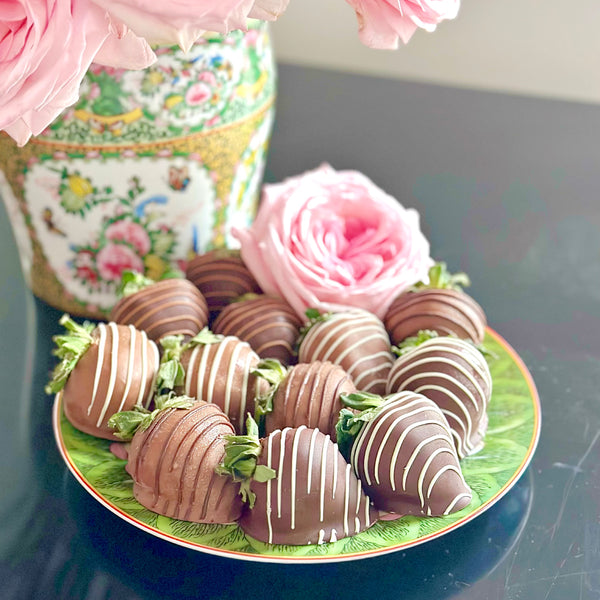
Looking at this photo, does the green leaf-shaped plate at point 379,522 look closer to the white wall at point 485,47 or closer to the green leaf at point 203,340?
the green leaf at point 203,340

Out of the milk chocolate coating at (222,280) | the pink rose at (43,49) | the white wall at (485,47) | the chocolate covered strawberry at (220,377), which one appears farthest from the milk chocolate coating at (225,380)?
the white wall at (485,47)

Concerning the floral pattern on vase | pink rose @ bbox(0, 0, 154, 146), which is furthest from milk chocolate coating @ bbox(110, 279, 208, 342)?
pink rose @ bbox(0, 0, 154, 146)

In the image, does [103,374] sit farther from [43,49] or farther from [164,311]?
[43,49]

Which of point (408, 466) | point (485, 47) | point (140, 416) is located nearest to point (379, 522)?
point (408, 466)

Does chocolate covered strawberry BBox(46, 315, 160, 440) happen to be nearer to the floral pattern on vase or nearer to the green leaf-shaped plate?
the green leaf-shaped plate

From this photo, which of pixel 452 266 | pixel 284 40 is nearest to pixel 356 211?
pixel 452 266
